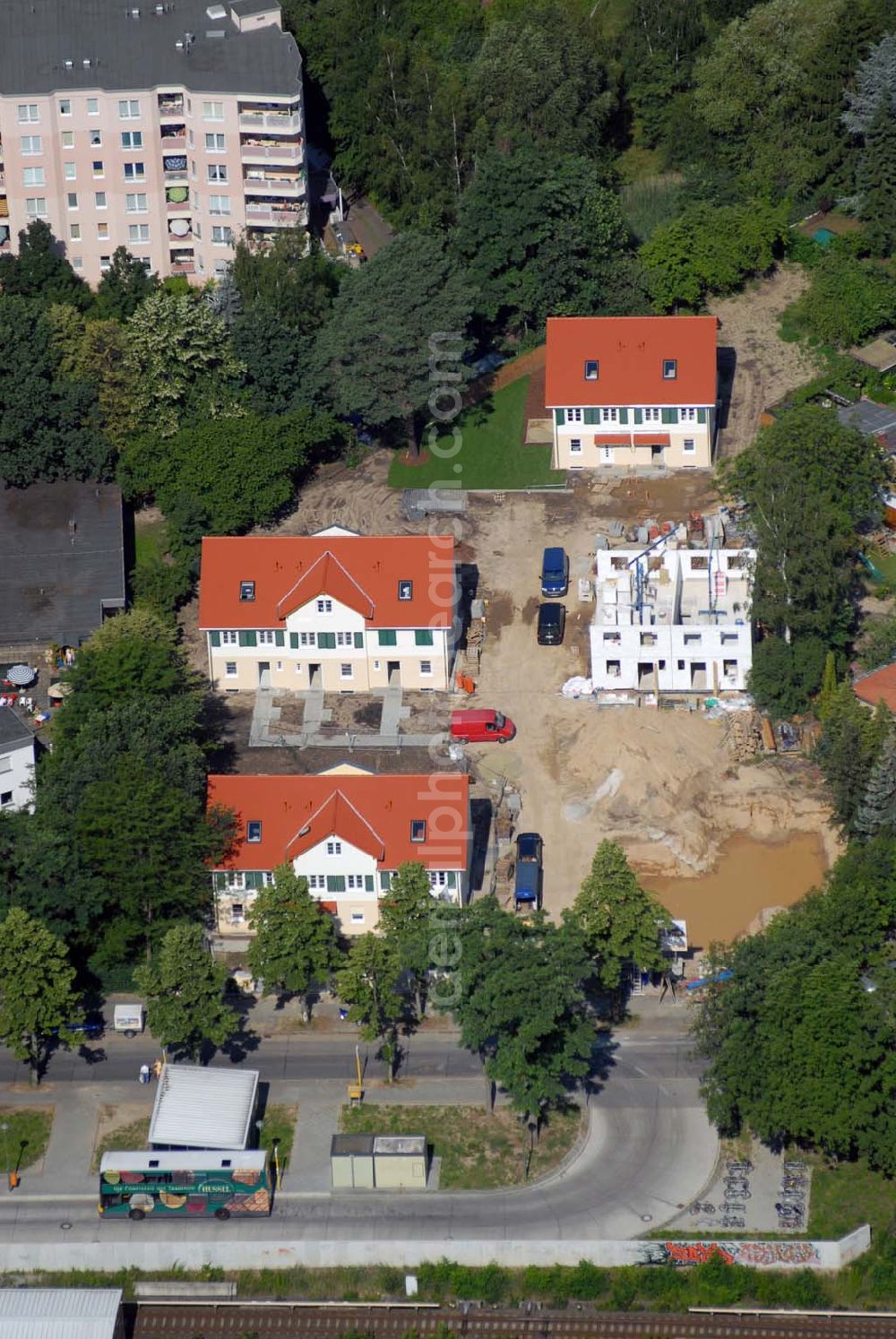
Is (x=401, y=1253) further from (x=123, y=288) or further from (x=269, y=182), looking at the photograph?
(x=269, y=182)

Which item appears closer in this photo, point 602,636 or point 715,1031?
point 715,1031

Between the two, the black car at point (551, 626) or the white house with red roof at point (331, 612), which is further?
the black car at point (551, 626)

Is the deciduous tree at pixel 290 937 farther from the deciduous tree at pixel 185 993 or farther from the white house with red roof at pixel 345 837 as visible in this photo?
the white house with red roof at pixel 345 837

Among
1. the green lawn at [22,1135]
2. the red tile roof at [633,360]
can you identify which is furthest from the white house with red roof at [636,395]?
the green lawn at [22,1135]

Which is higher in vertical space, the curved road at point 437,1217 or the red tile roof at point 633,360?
the red tile roof at point 633,360

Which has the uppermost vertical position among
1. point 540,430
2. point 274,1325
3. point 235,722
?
point 540,430

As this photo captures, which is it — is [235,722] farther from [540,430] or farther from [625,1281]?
[625,1281]

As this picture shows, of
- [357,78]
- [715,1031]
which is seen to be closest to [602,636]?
[715,1031]
